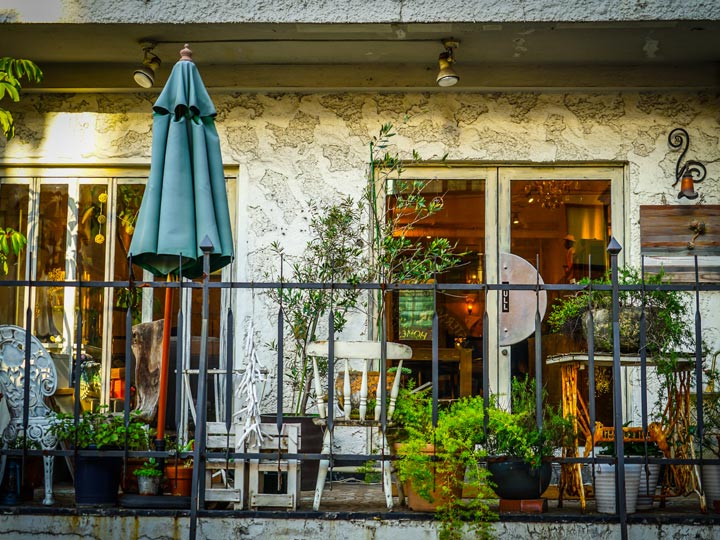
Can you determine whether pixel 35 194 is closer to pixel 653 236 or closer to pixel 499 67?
pixel 499 67

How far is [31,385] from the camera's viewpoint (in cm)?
510

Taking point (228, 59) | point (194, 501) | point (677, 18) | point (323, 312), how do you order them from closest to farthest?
1. point (194, 501)
2. point (677, 18)
3. point (323, 312)
4. point (228, 59)

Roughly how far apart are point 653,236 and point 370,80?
7.76ft

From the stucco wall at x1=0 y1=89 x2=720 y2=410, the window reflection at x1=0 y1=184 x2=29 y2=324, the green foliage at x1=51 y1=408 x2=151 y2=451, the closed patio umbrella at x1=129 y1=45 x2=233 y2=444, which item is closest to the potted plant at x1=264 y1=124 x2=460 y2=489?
the stucco wall at x1=0 y1=89 x2=720 y2=410

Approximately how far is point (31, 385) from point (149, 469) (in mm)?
844

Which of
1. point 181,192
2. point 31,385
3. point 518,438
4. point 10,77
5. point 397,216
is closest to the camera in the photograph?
point 518,438

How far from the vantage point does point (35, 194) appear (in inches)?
283

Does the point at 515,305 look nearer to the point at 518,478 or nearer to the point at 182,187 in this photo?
the point at 518,478

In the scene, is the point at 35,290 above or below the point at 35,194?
below

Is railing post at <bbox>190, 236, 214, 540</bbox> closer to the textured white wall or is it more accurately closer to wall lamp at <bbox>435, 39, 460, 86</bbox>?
the textured white wall

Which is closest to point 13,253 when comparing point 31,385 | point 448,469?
point 31,385

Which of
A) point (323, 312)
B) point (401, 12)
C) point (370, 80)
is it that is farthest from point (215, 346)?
point (401, 12)

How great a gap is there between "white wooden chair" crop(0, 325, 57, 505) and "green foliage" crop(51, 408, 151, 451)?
0.11m

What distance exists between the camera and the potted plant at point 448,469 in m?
4.55
